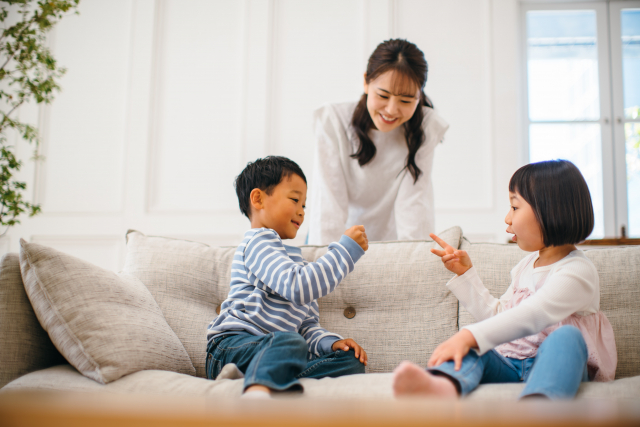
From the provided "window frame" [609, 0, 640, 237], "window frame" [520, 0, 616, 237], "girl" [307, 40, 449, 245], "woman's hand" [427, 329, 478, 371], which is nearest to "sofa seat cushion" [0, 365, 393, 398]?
"woman's hand" [427, 329, 478, 371]

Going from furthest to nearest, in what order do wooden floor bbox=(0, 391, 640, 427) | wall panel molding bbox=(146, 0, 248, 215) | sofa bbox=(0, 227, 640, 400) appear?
wall panel molding bbox=(146, 0, 248, 215)
sofa bbox=(0, 227, 640, 400)
wooden floor bbox=(0, 391, 640, 427)

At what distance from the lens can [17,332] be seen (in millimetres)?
1028

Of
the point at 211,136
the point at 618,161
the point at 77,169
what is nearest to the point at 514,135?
the point at 618,161

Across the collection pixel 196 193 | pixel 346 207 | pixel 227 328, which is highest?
pixel 196 193

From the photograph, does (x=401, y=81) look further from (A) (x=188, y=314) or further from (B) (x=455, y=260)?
(A) (x=188, y=314)

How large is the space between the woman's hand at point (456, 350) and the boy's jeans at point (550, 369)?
1 centimetres

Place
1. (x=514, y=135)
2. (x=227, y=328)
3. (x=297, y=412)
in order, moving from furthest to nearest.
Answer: (x=514, y=135), (x=227, y=328), (x=297, y=412)

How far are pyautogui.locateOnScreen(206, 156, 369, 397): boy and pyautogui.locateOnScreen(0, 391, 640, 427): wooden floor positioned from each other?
64cm

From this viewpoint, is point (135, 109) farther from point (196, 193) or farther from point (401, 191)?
point (401, 191)

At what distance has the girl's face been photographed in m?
1.04

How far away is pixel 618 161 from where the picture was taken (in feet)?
10.2

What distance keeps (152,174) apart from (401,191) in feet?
6.78

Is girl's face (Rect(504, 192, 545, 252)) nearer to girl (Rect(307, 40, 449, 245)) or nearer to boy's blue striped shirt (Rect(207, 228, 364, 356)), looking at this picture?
boy's blue striped shirt (Rect(207, 228, 364, 356))

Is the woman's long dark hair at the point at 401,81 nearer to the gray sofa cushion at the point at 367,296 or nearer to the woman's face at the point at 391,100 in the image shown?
the woman's face at the point at 391,100
